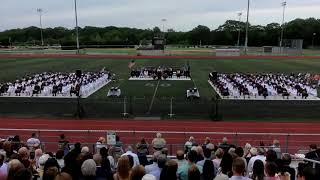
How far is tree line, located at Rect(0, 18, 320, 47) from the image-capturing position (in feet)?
443

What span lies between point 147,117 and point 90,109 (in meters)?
4.72

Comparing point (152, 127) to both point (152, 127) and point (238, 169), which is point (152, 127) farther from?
point (238, 169)

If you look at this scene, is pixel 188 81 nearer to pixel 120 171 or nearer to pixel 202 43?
pixel 120 171

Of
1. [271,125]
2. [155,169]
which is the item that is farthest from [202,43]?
[155,169]

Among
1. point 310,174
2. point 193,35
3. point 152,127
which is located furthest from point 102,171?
point 193,35

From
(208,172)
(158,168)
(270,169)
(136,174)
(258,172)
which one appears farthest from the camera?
(158,168)

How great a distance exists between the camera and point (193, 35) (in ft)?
518

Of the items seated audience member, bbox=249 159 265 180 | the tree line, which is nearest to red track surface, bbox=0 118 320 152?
seated audience member, bbox=249 159 265 180

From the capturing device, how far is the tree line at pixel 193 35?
5315 inches

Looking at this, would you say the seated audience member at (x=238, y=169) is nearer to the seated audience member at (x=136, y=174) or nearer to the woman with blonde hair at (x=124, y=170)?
the seated audience member at (x=136, y=174)

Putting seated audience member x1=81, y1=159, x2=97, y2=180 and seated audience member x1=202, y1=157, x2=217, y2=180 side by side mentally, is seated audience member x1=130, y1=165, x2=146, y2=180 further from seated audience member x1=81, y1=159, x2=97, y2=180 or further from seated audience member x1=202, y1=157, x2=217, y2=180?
seated audience member x1=202, y1=157, x2=217, y2=180

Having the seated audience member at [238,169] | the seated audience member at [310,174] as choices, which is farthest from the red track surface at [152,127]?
the seated audience member at [310,174]

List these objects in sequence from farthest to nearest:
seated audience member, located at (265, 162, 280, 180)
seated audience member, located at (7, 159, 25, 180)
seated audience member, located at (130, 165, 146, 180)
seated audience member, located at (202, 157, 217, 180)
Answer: seated audience member, located at (202, 157, 217, 180), seated audience member, located at (7, 159, 25, 180), seated audience member, located at (265, 162, 280, 180), seated audience member, located at (130, 165, 146, 180)

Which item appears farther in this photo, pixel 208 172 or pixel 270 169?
pixel 208 172
